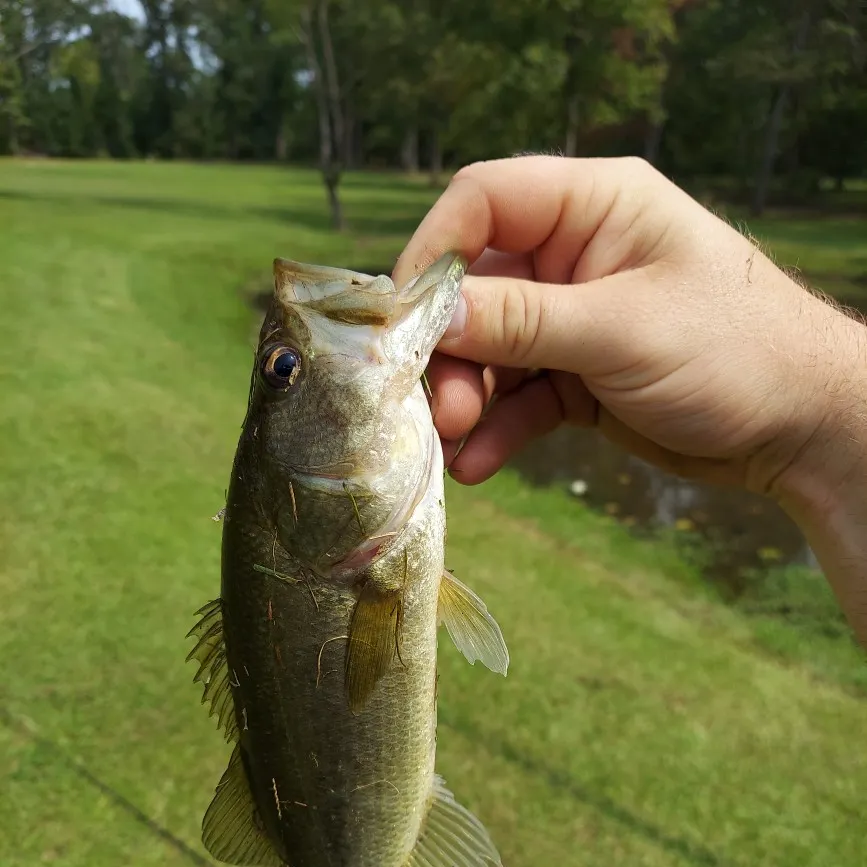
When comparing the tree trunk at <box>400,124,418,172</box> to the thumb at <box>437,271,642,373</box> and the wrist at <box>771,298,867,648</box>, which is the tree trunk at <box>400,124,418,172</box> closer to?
the wrist at <box>771,298,867,648</box>

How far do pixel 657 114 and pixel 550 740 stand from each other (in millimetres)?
27231

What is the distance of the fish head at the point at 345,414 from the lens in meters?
1.86

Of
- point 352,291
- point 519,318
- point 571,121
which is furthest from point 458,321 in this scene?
point 571,121

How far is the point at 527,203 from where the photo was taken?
2.54 meters

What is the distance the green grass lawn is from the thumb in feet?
8.60

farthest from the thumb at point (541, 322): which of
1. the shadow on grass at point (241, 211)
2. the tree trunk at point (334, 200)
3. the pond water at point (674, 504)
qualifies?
the tree trunk at point (334, 200)

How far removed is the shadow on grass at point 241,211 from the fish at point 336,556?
2091 cm

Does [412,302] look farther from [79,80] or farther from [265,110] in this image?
[265,110]

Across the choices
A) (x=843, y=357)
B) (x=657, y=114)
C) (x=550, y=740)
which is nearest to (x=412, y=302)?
(x=843, y=357)

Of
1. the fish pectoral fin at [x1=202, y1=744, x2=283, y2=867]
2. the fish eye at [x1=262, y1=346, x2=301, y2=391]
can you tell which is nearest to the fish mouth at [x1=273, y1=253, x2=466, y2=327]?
Result: the fish eye at [x1=262, y1=346, x2=301, y2=391]

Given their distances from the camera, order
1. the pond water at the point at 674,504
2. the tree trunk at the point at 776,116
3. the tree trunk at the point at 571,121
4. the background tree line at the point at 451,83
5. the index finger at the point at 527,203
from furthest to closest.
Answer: the tree trunk at the point at 776,116 → the tree trunk at the point at 571,121 → the background tree line at the point at 451,83 → the pond water at the point at 674,504 → the index finger at the point at 527,203

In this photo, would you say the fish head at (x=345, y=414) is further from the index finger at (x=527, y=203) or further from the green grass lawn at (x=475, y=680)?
the green grass lawn at (x=475, y=680)

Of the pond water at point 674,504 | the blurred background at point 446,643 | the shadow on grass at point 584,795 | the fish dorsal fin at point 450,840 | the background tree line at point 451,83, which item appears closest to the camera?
the fish dorsal fin at point 450,840

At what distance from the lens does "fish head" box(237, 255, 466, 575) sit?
6.09 ft
